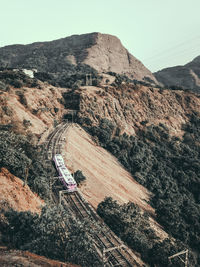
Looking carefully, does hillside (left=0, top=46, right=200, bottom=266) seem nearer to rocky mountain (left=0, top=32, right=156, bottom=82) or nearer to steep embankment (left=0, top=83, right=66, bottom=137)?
steep embankment (left=0, top=83, right=66, bottom=137)

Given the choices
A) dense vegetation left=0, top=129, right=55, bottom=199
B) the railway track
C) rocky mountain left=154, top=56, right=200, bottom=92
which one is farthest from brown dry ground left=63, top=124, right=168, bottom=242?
rocky mountain left=154, top=56, right=200, bottom=92

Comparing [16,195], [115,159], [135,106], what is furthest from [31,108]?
[135,106]

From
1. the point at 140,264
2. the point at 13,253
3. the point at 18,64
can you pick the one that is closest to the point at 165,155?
the point at 140,264

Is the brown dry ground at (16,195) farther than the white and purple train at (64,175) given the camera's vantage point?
No

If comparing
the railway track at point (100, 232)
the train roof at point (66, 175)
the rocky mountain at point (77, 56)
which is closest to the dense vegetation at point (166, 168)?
the railway track at point (100, 232)

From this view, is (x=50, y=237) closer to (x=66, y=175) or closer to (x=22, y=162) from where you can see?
(x=22, y=162)

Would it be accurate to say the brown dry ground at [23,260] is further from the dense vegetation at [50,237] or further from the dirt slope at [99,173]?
the dirt slope at [99,173]
